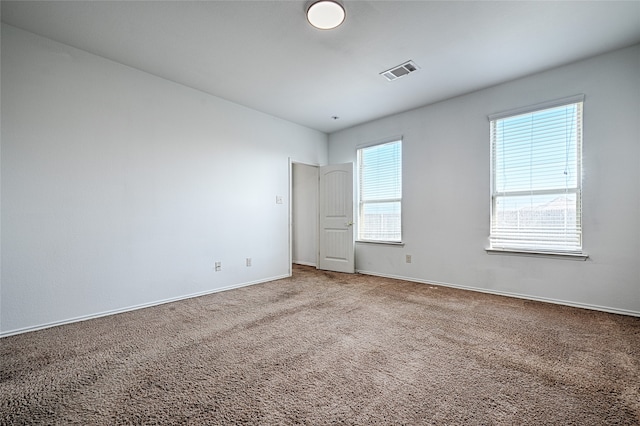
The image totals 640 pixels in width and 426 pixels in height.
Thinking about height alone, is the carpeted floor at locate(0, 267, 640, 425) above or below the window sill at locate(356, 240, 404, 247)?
below

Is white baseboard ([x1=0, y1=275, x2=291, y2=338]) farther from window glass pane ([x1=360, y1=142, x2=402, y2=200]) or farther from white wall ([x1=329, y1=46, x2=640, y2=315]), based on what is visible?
window glass pane ([x1=360, y1=142, x2=402, y2=200])

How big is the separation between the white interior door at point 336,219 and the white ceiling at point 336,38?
5.83 feet

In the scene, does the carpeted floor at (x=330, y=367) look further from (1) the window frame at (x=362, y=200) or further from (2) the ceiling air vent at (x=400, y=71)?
(2) the ceiling air vent at (x=400, y=71)

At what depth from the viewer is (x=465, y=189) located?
3.97 m

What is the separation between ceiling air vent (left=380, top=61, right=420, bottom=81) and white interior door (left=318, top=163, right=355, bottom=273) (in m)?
1.86

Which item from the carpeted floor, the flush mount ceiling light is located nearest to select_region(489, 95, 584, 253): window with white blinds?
the carpeted floor

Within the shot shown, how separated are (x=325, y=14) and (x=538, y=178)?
304 centimetres

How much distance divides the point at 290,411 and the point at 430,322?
1743 mm

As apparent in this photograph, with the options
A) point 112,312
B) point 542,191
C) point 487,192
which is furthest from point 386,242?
point 112,312

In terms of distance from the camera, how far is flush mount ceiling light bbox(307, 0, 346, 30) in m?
2.21

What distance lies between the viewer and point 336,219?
5.27 m

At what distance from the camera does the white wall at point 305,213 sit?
594cm

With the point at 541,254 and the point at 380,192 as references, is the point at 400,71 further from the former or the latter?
the point at 541,254

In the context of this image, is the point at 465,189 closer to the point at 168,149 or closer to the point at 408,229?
the point at 408,229
